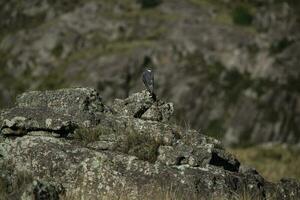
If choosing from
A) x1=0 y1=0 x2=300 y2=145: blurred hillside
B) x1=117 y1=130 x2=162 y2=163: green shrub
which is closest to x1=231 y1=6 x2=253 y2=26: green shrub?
x1=0 y1=0 x2=300 y2=145: blurred hillside

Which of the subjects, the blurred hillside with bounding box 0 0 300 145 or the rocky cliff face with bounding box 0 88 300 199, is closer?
the rocky cliff face with bounding box 0 88 300 199

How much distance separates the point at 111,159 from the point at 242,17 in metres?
79.6

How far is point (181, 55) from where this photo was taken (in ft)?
283

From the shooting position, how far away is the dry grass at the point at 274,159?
47.9 m

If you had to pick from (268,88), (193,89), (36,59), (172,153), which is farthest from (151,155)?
(36,59)

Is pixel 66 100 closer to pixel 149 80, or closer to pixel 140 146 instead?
pixel 149 80

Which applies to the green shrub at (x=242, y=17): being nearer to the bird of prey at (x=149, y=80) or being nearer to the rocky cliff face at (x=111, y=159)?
the bird of prey at (x=149, y=80)

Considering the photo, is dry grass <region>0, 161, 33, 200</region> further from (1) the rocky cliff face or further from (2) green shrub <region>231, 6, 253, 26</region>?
(2) green shrub <region>231, 6, 253, 26</region>

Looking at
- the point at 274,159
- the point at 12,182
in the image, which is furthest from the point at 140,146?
the point at 274,159

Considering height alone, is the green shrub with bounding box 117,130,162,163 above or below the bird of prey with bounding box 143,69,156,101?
below

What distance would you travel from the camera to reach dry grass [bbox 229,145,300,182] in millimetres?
47859

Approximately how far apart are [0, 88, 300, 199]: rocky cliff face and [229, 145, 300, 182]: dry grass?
2949 cm

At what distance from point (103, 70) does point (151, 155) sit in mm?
72027

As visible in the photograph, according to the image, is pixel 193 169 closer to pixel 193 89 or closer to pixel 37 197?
pixel 37 197
